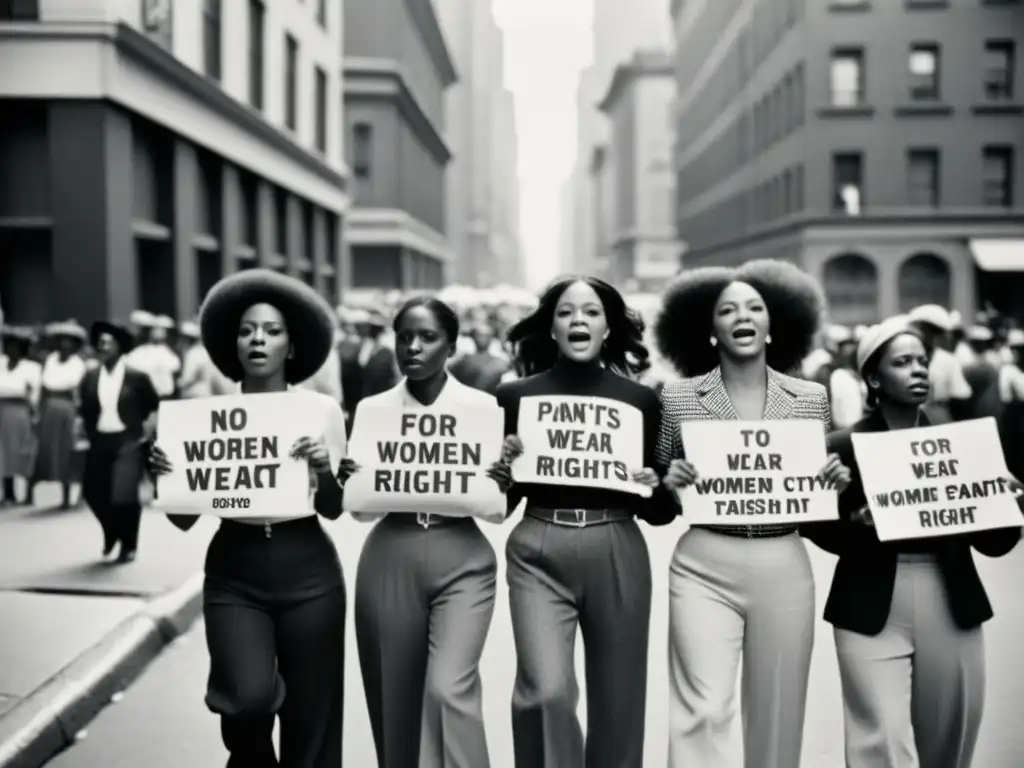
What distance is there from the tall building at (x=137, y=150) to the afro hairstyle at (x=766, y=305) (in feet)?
48.9

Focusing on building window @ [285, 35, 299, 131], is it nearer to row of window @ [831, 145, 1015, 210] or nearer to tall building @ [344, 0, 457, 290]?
row of window @ [831, 145, 1015, 210]

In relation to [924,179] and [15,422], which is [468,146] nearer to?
[924,179]

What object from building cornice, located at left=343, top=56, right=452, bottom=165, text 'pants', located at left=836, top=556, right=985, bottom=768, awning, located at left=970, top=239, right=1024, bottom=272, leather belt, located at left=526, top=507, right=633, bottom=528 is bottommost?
text 'pants', located at left=836, top=556, right=985, bottom=768

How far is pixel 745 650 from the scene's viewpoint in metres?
5.21

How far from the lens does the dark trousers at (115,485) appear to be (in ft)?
38.0

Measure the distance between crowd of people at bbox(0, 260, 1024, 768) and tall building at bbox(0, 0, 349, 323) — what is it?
14750mm

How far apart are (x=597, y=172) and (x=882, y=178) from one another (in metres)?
137

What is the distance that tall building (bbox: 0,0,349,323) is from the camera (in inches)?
756

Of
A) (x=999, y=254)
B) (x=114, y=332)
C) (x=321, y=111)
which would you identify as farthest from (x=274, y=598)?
(x=999, y=254)

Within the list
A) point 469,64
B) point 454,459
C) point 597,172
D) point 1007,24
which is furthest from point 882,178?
point 597,172

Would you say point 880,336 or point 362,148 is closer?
point 880,336

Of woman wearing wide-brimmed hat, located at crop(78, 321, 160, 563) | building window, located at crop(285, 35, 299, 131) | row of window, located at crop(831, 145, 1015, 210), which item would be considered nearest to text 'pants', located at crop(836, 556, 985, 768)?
woman wearing wide-brimmed hat, located at crop(78, 321, 160, 563)

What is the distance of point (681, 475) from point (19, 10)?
668 inches

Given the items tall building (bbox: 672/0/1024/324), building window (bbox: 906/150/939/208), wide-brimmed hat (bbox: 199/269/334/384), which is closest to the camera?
wide-brimmed hat (bbox: 199/269/334/384)
